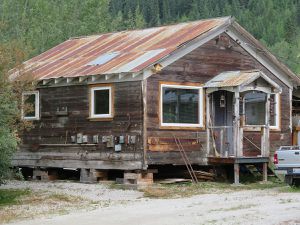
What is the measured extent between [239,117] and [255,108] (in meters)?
2.48

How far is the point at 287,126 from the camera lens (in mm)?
29484

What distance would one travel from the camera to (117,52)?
91.2ft

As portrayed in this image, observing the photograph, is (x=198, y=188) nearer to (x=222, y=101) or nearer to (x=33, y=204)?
(x=222, y=101)

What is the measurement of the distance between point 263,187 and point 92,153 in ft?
20.0

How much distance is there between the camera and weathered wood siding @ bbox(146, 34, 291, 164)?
25.0 metres

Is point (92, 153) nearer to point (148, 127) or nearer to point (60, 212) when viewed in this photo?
point (148, 127)

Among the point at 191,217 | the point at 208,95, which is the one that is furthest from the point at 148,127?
the point at 191,217

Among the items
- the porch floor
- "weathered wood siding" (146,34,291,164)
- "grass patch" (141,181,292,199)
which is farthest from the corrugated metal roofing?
"grass patch" (141,181,292,199)

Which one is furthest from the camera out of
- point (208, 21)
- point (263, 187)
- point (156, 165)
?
point (208, 21)

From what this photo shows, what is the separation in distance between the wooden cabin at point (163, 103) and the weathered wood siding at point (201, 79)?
0.03 m

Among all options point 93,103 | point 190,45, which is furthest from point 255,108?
point 93,103

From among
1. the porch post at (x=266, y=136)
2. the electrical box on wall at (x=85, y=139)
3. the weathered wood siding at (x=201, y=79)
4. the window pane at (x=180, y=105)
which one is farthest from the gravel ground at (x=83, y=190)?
the porch post at (x=266, y=136)

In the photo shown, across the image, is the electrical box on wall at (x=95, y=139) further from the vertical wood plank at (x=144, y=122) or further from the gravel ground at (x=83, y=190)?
the vertical wood plank at (x=144, y=122)

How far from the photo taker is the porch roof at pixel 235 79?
25.6m
